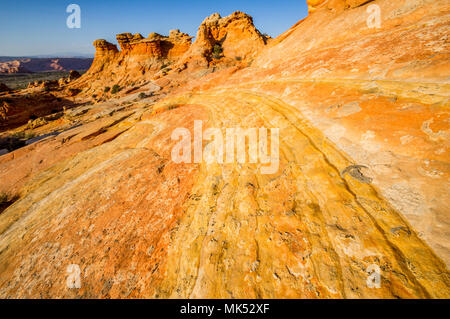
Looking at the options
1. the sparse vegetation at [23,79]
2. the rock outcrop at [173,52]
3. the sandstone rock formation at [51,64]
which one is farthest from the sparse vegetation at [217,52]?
the sandstone rock formation at [51,64]

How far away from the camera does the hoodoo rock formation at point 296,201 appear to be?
2.03 metres

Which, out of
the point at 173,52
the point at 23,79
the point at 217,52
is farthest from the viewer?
the point at 23,79

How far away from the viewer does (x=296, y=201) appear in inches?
113

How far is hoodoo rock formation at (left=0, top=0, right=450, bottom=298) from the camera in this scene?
203 cm

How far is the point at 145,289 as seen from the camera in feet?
8.87

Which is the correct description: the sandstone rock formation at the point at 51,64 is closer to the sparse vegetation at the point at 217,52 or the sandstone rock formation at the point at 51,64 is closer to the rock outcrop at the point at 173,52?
the rock outcrop at the point at 173,52

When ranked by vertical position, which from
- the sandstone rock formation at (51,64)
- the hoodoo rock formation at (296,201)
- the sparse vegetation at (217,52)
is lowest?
the hoodoo rock formation at (296,201)

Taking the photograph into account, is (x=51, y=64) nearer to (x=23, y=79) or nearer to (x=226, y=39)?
(x=23, y=79)

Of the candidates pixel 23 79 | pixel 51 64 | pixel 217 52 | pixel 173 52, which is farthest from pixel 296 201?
pixel 51 64

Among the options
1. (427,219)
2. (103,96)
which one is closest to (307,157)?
(427,219)

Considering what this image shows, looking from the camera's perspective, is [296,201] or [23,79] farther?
[23,79]

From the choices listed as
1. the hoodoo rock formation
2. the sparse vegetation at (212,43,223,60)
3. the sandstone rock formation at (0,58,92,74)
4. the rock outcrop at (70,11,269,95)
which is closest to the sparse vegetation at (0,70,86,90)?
the rock outcrop at (70,11,269,95)

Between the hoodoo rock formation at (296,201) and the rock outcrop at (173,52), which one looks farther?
the rock outcrop at (173,52)

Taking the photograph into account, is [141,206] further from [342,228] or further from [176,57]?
[176,57]
